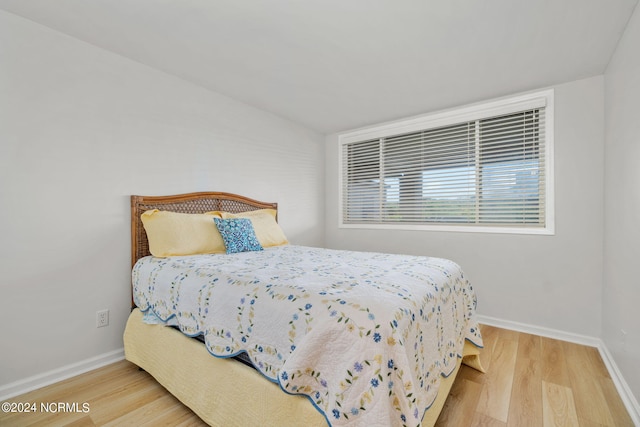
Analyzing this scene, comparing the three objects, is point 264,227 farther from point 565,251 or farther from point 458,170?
point 565,251

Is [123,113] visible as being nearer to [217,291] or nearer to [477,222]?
→ [217,291]

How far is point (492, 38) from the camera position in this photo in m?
1.95

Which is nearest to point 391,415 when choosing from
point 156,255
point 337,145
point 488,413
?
point 488,413

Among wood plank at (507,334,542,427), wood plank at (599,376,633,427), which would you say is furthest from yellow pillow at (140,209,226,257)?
wood plank at (599,376,633,427)

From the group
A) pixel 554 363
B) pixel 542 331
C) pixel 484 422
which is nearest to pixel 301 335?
pixel 484 422

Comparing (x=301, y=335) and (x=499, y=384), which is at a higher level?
(x=301, y=335)

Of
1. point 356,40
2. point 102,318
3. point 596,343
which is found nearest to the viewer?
point 356,40

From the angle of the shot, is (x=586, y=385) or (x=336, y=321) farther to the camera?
(x=586, y=385)

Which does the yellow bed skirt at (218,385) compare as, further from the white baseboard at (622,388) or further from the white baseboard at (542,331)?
the white baseboard at (542,331)

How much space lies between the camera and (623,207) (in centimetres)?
187

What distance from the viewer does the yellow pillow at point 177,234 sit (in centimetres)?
220

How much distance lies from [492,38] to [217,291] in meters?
2.42

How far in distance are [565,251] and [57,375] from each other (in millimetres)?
4136

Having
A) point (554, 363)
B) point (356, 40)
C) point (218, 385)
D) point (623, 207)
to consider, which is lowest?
point (554, 363)
